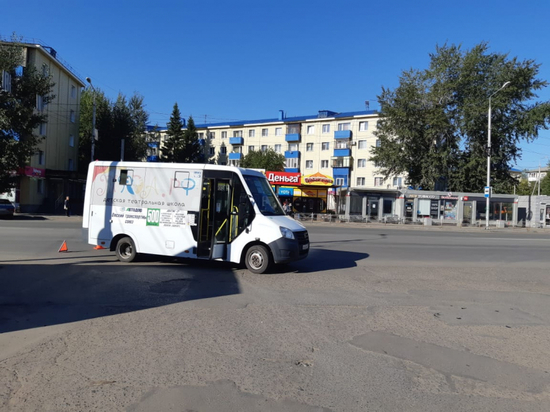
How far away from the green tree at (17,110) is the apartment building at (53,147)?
28.2 inches

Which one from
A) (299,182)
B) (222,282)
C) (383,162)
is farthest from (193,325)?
(383,162)

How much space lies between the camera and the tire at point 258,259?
10008 mm

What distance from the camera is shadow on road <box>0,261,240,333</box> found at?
6656mm

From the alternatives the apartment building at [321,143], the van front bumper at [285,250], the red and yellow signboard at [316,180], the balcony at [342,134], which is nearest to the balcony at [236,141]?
the apartment building at [321,143]

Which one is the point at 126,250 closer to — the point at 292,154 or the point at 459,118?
the point at 459,118

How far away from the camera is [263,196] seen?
1055 centimetres

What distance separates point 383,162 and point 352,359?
4349 centimetres

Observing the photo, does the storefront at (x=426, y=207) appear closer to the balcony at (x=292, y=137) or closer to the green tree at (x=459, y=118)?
the green tree at (x=459, y=118)

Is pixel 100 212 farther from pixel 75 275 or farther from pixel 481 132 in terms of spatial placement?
pixel 481 132

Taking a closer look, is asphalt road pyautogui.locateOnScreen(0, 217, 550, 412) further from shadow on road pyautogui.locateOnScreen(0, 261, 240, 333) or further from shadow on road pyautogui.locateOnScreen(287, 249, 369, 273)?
shadow on road pyautogui.locateOnScreen(287, 249, 369, 273)

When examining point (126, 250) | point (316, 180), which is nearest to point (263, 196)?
point (126, 250)

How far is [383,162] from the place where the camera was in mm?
46656

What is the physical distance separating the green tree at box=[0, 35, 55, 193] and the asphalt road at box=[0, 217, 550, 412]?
21.7 meters

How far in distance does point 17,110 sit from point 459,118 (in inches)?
1507
